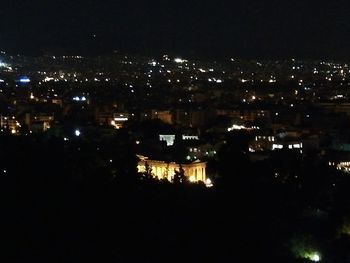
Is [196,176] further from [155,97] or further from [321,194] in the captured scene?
[155,97]

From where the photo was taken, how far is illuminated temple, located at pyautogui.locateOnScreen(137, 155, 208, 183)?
46.1 feet

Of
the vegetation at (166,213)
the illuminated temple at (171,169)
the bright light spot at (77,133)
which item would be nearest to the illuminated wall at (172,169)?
the illuminated temple at (171,169)

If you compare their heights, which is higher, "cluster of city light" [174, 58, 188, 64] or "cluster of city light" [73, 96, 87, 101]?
"cluster of city light" [174, 58, 188, 64]

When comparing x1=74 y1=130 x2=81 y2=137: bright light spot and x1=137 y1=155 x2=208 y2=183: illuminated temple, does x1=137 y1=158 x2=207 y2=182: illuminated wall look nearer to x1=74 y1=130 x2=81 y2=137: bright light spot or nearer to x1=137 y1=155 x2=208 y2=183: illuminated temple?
x1=137 y1=155 x2=208 y2=183: illuminated temple

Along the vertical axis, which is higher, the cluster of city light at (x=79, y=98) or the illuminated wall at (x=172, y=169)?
the cluster of city light at (x=79, y=98)

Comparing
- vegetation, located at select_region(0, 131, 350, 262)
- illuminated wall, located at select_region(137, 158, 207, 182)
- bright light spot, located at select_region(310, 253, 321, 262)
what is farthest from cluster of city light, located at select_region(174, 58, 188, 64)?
bright light spot, located at select_region(310, 253, 321, 262)

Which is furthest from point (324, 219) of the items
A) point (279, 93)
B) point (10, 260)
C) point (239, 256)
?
point (279, 93)

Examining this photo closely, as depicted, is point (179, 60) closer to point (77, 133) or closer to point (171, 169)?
point (77, 133)

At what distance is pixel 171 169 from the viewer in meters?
14.7

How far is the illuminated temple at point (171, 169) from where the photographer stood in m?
14.0

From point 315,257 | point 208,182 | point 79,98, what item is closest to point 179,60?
point 79,98

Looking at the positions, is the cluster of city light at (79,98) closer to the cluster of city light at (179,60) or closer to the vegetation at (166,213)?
the vegetation at (166,213)

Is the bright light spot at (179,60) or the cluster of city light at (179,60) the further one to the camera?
the bright light spot at (179,60)

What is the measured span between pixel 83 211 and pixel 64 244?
43.3 inches
